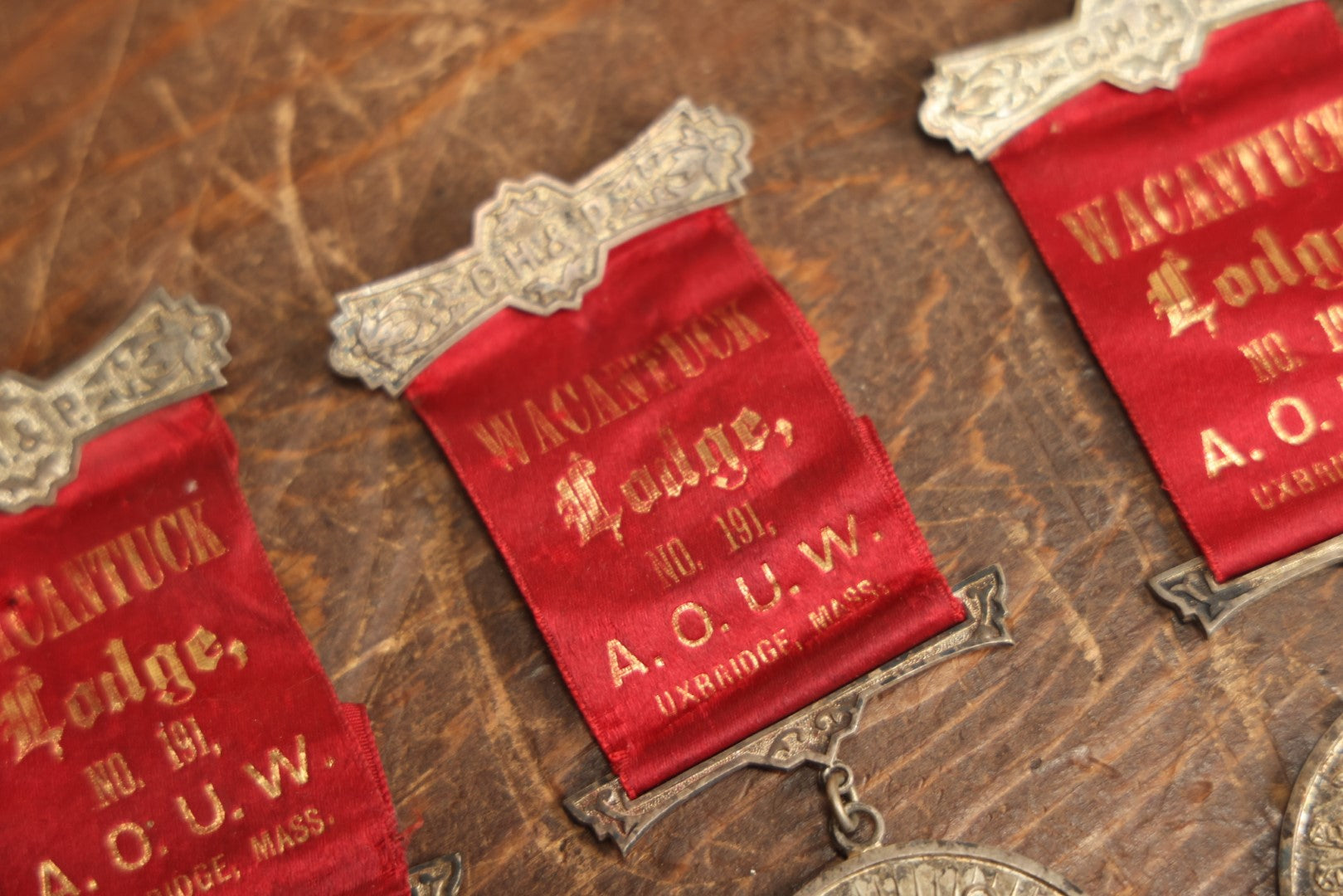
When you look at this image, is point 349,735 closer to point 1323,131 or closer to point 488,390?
point 488,390

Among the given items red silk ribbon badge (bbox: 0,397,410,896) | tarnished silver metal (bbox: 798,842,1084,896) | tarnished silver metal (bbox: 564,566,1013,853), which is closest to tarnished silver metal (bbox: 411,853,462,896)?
red silk ribbon badge (bbox: 0,397,410,896)

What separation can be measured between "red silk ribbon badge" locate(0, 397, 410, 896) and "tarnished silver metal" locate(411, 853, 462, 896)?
1 cm

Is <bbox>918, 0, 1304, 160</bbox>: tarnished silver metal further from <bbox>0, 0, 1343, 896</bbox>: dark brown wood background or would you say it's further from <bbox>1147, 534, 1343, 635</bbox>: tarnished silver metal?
<bbox>1147, 534, 1343, 635</bbox>: tarnished silver metal

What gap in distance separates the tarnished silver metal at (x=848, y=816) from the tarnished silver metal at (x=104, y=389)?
31.4 inches

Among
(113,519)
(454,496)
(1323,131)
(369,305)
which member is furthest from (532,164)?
(1323,131)

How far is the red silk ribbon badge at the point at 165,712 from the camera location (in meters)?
1.12

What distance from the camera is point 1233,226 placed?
4.02 ft

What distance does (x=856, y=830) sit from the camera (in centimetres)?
113

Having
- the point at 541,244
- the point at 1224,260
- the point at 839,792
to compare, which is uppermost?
the point at 541,244

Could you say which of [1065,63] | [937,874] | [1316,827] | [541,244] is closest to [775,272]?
A: [541,244]

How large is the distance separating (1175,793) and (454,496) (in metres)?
0.83

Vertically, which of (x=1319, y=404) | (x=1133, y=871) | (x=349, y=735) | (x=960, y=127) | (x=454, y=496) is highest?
(x=960, y=127)

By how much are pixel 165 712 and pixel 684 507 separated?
1.92 ft

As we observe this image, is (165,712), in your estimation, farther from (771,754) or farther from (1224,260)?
(1224,260)
